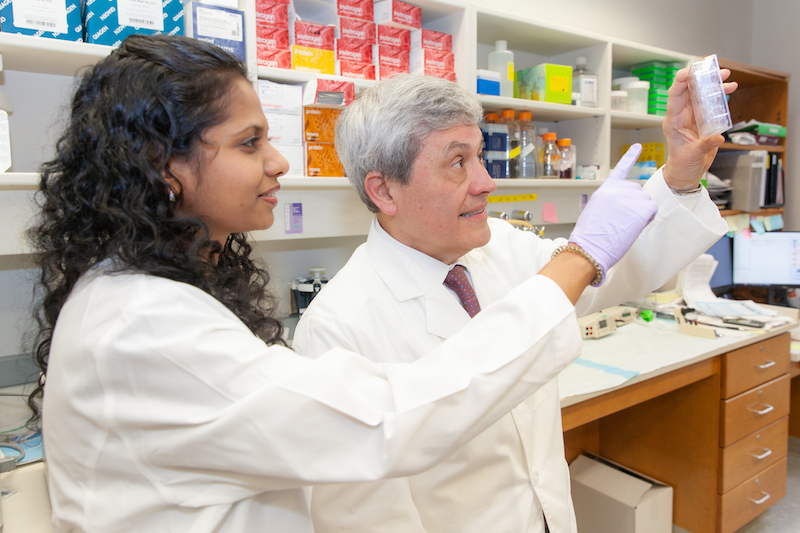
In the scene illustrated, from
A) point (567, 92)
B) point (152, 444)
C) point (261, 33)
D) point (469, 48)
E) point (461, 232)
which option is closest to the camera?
point (152, 444)

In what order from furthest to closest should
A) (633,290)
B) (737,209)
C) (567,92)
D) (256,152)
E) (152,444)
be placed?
1. (737,209)
2. (567,92)
3. (633,290)
4. (256,152)
5. (152,444)

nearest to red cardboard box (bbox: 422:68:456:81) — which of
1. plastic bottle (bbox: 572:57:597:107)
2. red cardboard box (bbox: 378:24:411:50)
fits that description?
red cardboard box (bbox: 378:24:411:50)

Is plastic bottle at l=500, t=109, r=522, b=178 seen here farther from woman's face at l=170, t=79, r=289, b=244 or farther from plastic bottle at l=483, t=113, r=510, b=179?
woman's face at l=170, t=79, r=289, b=244

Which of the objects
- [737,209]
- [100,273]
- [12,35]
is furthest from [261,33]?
[737,209]

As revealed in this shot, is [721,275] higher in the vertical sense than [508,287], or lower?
lower

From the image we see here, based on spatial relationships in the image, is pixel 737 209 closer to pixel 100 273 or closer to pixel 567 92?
pixel 567 92

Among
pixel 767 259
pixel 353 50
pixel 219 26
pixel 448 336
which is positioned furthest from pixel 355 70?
pixel 767 259

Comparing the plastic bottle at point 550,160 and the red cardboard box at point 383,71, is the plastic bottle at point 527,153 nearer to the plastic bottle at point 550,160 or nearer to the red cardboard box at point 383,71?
the plastic bottle at point 550,160

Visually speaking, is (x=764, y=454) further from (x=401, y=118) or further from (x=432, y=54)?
(x=401, y=118)

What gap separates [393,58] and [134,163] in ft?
4.25

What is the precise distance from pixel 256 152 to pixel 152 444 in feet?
1.35

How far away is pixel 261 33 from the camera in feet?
5.12

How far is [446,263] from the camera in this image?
3.77 feet

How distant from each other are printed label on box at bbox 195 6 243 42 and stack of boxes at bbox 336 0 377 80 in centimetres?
32
